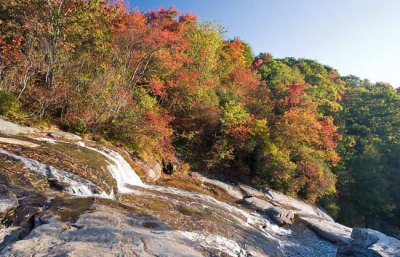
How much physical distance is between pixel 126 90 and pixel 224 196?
814 centimetres

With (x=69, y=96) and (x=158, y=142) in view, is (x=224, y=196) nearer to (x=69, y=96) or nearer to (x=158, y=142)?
(x=158, y=142)

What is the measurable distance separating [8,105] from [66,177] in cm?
690

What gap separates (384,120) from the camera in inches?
1355

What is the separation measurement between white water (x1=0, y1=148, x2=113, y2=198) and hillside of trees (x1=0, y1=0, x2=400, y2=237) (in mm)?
6059

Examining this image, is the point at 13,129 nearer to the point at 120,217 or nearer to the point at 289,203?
the point at 120,217

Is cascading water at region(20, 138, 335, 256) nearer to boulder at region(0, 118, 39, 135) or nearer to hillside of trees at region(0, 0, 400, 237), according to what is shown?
boulder at region(0, 118, 39, 135)

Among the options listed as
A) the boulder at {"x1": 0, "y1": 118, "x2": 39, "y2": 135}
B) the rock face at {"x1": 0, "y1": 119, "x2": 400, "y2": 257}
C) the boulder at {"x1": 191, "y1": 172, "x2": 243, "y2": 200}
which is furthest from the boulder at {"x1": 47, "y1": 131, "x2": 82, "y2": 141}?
the boulder at {"x1": 191, "y1": 172, "x2": 243, "y2": 200}

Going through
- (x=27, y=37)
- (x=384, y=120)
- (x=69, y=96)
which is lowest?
(x=69, y=96)

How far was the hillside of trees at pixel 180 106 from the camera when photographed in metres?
16.7

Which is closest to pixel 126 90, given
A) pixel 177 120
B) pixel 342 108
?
pixel 177 120

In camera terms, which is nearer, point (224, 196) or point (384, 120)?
point (224, 196)

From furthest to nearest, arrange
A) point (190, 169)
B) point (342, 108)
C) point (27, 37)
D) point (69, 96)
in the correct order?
point (342, 108), point (190, 169), point (27, 37), point (69, 96)

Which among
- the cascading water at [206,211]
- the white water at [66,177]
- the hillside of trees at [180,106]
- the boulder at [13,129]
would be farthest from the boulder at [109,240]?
the hillside of trees at [180,106]

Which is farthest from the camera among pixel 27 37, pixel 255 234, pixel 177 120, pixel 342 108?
pixel 342 108
